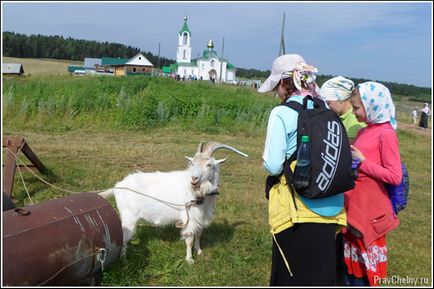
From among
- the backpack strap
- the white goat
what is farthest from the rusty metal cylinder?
the backpack strap

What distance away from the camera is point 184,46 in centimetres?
7681

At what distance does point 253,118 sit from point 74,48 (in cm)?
9830

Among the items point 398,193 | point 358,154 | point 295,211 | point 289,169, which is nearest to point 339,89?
point 358,154

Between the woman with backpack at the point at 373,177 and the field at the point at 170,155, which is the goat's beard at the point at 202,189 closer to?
the field at the point at 170,155

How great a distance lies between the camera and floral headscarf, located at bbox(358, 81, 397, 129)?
3459 mm

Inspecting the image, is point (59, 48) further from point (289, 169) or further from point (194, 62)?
point (289, 169)

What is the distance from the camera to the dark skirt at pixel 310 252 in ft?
10.2

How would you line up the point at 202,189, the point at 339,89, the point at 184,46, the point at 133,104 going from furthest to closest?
the point at 184,46 → the point at 133,104 → the point at 202,189 → the point at 339,89

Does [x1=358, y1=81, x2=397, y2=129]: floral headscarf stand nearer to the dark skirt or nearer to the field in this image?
the dark skirt

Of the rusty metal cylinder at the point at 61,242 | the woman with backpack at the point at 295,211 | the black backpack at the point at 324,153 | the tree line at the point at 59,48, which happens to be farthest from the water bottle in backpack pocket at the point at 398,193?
the tree line at the point at 59,48

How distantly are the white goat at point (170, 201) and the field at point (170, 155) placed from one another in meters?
0.40

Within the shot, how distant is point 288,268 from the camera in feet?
10.5

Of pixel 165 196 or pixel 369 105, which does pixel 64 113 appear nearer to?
pixel 165 196

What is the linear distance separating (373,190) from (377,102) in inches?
29.9
